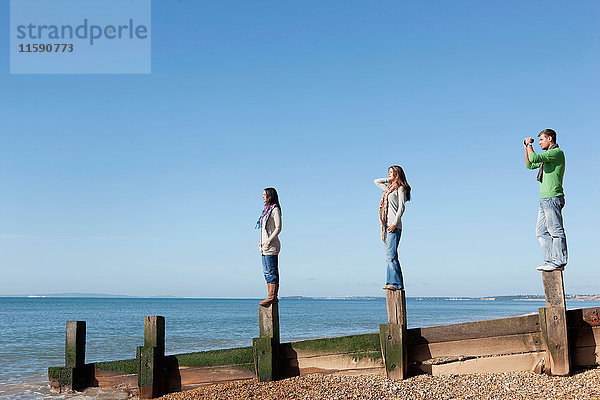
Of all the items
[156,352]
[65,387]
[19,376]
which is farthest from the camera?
[19,376]

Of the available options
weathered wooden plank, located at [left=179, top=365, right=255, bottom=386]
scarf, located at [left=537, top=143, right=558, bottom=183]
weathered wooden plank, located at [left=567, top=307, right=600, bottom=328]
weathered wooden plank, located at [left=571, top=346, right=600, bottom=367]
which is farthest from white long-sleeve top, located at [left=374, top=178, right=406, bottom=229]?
weathered wooden plank, located at [left=179, top=365, right=255, bottom=386]

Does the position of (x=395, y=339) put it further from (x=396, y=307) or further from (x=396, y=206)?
(x=396, y=206)

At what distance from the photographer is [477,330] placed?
24.9 ft

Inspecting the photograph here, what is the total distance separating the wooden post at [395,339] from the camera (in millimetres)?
7672

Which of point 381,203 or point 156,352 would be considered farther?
point 156,352

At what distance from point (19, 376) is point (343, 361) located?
34.1ft

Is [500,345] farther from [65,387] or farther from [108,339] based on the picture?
[108,339]

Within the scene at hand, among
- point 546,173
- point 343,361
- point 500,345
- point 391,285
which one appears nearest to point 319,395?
point 343,361

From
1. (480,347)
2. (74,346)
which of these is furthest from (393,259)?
(74,346)

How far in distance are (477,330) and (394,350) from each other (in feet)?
4.03

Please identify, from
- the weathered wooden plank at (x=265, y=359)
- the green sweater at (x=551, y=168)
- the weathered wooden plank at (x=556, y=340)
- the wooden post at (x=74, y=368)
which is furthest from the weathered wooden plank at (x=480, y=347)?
the wooden post at (x=74, y=368)

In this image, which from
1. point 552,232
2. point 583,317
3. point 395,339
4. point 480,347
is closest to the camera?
point 583,317

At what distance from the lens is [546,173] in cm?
772

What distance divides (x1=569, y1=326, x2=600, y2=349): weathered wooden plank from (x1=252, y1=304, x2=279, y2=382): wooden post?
4.33 metres
